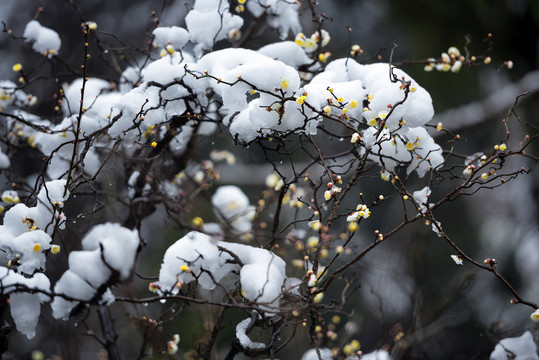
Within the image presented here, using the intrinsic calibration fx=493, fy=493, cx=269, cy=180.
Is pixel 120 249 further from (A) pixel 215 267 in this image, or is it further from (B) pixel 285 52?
(B) pixel 285 52

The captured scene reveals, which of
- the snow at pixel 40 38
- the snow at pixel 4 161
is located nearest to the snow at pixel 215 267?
the snow at pixel 4 161

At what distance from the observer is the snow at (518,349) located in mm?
1985

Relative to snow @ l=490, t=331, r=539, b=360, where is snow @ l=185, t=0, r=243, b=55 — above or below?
above

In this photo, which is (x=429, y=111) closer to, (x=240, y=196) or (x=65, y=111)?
(x=240, y=196)

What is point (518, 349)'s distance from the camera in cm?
204

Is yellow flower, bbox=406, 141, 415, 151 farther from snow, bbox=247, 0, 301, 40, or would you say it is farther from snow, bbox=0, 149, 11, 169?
snow, bbox=0, 149, 11, 169

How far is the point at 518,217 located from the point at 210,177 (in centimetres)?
428

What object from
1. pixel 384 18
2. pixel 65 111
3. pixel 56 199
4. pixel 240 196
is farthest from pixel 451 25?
pixel 56 199

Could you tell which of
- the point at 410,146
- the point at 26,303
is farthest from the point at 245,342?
the point at 410,146

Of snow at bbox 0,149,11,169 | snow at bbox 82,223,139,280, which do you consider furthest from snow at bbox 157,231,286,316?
snow at bbox 0,149,11,169

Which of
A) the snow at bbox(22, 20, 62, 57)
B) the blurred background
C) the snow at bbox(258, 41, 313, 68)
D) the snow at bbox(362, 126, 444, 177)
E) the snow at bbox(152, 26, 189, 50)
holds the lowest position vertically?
the blurred background

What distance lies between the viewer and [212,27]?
2.26 m

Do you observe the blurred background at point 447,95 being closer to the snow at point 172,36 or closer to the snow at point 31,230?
the snow at point 172,36

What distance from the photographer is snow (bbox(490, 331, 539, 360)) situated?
6.51ft
